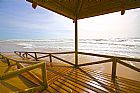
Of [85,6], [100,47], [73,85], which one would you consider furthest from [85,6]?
[100,47]

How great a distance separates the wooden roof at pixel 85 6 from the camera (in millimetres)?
4402

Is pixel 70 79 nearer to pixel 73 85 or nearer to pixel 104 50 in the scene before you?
pixel 73 85

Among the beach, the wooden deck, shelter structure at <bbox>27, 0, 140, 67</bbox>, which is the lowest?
the beach

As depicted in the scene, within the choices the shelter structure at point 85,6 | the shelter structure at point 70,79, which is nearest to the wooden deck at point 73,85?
the shelter structure at point 70,79

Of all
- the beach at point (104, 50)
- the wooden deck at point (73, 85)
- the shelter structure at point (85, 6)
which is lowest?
the beach at point (104, 50)

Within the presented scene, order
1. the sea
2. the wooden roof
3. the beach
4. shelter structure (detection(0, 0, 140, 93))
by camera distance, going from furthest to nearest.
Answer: the sea
the beach
the wooden roof
shelter structure (detection(0, 0, 140, 93))

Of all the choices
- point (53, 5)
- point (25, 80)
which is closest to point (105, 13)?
point (53, 5)

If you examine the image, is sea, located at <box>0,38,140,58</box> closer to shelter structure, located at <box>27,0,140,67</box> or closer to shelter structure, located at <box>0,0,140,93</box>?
shelter structure, located at <box>27,0,140,67</box>

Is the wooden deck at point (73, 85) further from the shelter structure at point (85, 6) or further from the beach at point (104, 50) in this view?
the beach at point (104, 50)

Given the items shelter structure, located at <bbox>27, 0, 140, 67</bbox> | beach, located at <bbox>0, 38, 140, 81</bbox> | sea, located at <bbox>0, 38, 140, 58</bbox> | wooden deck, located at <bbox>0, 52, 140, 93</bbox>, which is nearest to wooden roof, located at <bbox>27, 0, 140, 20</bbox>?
shelter structure, located at <bbox>27, 0, 140, 67</bbox>

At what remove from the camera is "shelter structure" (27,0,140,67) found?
4.40 m

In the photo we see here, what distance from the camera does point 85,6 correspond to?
222 inches

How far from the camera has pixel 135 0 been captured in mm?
4082

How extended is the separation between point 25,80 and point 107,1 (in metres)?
3.84
